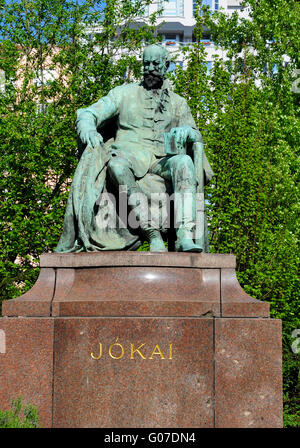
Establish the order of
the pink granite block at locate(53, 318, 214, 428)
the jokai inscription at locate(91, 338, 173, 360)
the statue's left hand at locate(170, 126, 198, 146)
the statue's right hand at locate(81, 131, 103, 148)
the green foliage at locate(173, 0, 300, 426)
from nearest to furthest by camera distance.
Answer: the pink granite block at locate(53, 318, 214, 428), the jokai inscription at locate(91, 338, 173, 360), the statue's right hand at locate(81, 131, 103, 148), the statue's left hand at locate(170, 126, 198, 146), the green foliage at locate(173, 0, 300, 426)

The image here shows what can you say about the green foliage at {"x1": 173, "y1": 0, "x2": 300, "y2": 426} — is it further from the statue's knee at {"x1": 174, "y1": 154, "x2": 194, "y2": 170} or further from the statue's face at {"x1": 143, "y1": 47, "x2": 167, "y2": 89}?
the statue's knee at {"x1": 174, "y1": 154, "x2": 194, "y2": 170}

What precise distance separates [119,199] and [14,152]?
11131 mm

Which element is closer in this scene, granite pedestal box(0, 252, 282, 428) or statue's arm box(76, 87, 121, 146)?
granite pedestal box(0, 252, 282, 428)

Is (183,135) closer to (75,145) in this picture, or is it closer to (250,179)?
(250,179)

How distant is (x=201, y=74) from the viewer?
18.1 meters

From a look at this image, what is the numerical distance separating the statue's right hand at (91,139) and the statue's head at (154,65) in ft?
3.39

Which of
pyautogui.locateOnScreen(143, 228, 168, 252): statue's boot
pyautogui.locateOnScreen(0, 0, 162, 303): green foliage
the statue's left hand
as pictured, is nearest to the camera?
pyautogui.locateOnScreen(143, 228, 168, 252): statue's boot

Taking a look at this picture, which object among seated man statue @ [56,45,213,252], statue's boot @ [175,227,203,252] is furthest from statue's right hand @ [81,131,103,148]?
statue's boot @ [175,227,203,252]

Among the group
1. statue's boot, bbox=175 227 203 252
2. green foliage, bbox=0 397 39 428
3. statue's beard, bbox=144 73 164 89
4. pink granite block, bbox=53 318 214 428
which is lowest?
green foliage, bbox=0 397 39 428

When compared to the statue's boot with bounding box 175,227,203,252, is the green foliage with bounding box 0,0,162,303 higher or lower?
higher

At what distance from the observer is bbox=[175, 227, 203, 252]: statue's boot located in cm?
672
